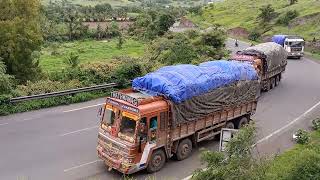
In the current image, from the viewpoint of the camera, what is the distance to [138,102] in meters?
16.4

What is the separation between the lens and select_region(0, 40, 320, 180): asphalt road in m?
17.0

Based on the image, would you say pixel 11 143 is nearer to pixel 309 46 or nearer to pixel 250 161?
pixel 250 161

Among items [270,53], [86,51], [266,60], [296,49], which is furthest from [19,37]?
[86,51]

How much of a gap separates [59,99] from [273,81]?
15.8m

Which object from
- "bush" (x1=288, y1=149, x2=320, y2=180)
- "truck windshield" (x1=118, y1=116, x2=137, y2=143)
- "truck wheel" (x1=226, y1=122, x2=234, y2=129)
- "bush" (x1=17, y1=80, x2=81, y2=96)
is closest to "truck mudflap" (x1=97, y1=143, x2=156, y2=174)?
"truck windshield" (x1=118, y1=116, x2=137, y2=143)

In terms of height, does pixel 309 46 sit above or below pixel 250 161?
below

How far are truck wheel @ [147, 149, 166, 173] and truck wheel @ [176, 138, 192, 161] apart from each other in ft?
3.42

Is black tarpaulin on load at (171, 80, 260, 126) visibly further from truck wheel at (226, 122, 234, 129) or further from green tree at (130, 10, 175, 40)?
green tree at (130, 10, 175, 40)

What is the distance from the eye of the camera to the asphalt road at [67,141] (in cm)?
1702

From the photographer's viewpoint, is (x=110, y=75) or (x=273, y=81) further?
(x=273, y=81)

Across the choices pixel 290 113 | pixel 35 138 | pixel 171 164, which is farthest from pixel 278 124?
pixel 35 138

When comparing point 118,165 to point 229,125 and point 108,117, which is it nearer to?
point 108,117

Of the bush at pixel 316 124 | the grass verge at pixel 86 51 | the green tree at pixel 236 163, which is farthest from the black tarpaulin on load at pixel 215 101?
the grass verge at pixel 86 51

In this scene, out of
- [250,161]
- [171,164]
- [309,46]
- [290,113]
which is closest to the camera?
[250,161]
